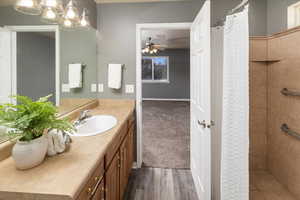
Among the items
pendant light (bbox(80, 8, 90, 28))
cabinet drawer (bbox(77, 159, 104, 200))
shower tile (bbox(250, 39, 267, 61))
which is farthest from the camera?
shower tile (bbox(250, 39, 267, 61))

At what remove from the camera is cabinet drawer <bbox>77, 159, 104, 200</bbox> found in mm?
872

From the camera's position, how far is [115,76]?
8.36 feet

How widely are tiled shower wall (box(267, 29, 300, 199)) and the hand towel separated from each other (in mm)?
2188

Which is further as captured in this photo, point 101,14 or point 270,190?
point 101,14

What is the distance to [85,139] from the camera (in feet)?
4.27

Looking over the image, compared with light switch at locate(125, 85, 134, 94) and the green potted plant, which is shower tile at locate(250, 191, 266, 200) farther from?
the green potted plant

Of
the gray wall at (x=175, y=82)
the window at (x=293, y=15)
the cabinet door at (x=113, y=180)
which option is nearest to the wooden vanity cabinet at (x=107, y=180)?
the cabinet door at (x=113, y=180)

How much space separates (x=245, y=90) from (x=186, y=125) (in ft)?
11.6

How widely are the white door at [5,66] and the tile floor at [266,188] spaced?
246 centimetres

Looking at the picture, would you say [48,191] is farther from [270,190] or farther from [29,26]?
[270,190]

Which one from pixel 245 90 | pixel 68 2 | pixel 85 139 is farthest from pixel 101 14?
pixel 245 90

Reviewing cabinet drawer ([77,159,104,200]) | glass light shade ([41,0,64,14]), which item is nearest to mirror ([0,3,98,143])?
glass light shade ([41,0,64,14])

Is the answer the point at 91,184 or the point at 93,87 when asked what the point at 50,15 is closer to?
the point at 93,87

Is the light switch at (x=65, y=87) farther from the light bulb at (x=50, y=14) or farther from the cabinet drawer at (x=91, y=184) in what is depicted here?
the cabinet drawer at (x=91, y=184)
